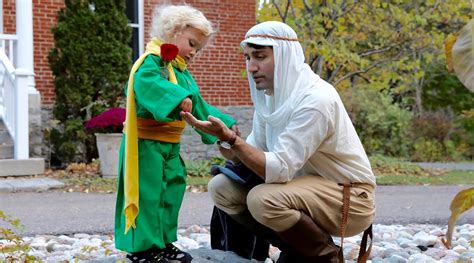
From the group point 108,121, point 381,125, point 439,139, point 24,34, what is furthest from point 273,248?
point 439,139

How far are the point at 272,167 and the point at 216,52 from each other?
10197mm

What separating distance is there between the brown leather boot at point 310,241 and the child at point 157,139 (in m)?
0.65

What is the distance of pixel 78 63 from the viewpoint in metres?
11.2

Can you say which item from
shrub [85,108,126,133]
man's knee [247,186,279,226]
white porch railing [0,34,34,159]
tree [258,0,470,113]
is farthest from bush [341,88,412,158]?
man's knee [247,186,279,226]

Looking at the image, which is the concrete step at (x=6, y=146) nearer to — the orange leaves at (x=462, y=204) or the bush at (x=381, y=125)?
the bush at (x=381, y=125)

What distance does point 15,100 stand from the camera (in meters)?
10.4

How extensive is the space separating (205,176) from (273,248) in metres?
6.19

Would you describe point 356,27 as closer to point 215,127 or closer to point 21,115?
point 21,115

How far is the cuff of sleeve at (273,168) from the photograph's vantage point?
10.8 ft

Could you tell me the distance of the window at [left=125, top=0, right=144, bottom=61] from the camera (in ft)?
41.8

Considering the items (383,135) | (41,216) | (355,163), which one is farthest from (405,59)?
(355,163)

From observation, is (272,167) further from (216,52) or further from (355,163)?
(216,52)

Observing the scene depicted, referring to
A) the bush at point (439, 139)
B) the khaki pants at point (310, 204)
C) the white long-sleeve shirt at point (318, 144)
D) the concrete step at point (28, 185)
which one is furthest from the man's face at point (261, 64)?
the bush at point (439, 139)

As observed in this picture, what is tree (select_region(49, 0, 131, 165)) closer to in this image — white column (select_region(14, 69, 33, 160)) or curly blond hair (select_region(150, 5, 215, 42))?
white column (select_region(14, 69, 33, 160))
